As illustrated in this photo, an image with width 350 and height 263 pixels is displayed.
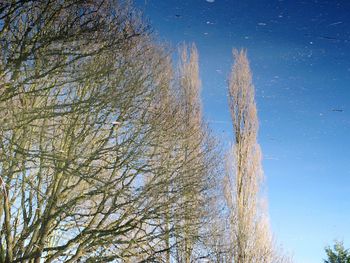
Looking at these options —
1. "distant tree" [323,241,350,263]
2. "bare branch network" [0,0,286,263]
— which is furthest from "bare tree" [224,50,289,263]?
"distant tree" [323,241,350,263]

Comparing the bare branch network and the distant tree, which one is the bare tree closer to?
the bare branch network

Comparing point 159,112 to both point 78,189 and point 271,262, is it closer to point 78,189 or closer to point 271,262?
point 78,189

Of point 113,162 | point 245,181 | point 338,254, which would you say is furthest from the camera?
point 338,254

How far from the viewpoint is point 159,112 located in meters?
6.79

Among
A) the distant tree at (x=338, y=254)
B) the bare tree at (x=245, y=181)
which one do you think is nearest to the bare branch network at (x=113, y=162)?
the bare tree at (x=245, y=181)

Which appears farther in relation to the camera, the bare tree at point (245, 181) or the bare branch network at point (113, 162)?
the bare tree at point (245, 181)

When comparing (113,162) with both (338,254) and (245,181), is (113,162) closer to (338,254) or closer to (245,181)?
Answer: (245,181)

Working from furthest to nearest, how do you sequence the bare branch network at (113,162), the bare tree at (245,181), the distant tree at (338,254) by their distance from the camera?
the distant tree at (338,254), the bare tree at (245,181), the bare branch network at (113,162)

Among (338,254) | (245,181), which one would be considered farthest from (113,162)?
(338,254)

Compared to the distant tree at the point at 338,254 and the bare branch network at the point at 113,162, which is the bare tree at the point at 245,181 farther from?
the distant tree at the point at 338,254

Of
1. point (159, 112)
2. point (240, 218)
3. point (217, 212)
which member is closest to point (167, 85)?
point (159, 112)

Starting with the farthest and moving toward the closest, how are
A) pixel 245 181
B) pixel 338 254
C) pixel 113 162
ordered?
pixel 338 254, pixel 245 181, pixel 113 162

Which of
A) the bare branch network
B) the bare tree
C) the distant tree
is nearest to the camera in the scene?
the bare branch network

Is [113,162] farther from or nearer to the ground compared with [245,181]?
nearer to the ground
